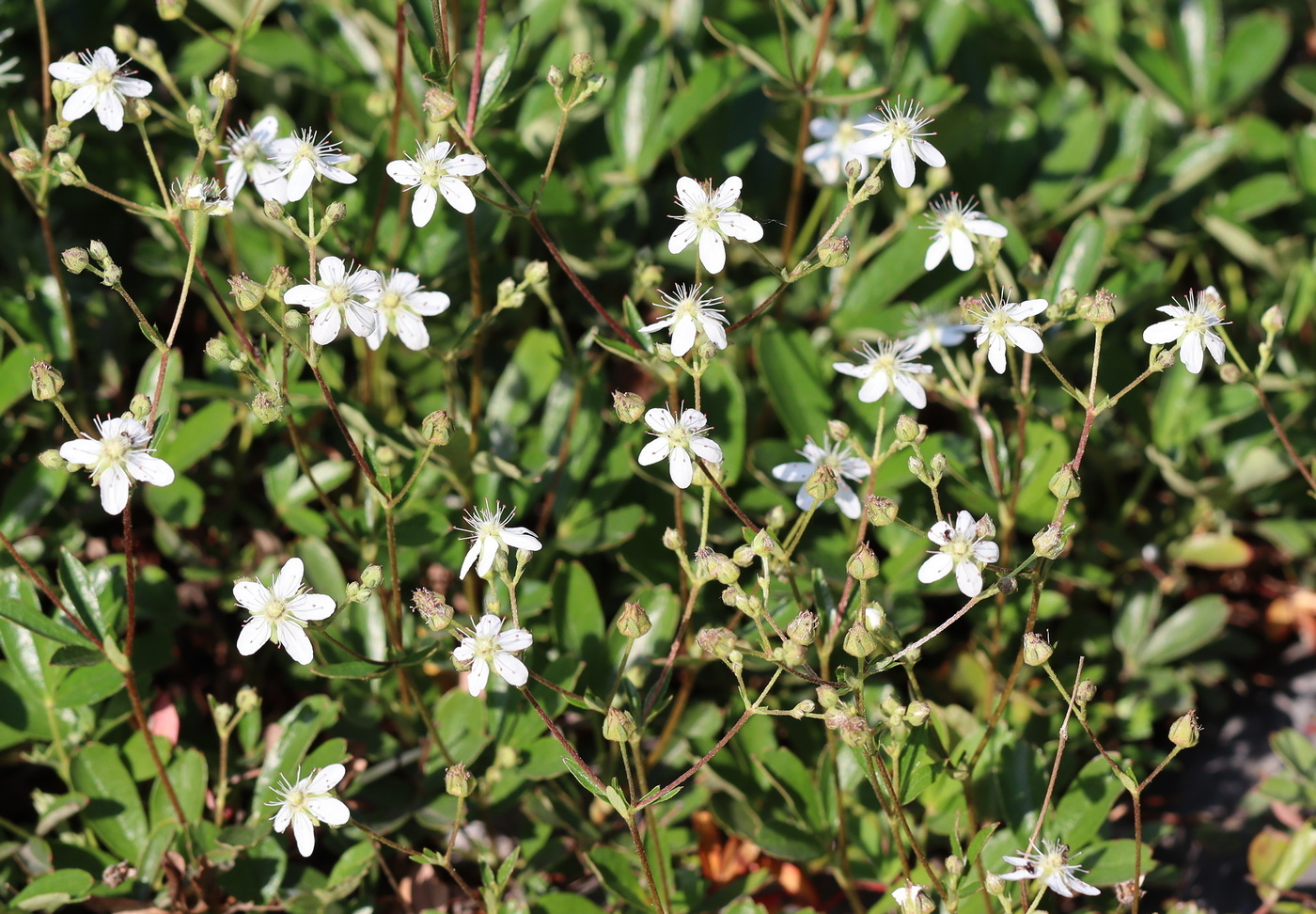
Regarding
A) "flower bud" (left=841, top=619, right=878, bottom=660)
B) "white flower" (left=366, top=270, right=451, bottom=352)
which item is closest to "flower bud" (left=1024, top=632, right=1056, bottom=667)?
"flower bud" (left=841, top=619, right=878, bottom=660)

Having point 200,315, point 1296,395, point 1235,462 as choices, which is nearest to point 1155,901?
point 1235,462

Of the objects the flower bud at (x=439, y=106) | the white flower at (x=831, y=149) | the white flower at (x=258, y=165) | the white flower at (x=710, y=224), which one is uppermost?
the flower bud at (x=439, y=106)

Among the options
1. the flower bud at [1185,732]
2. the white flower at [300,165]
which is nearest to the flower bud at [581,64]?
the white flower at [300,165]

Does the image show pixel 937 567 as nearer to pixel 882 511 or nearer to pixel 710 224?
pixel 882 511

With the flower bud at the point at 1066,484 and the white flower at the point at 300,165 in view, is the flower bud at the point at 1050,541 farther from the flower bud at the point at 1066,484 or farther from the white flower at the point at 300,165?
the white flower at the point at 300,165

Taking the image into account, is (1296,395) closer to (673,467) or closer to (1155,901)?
(1155,901)

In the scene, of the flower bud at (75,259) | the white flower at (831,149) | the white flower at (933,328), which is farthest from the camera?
the white flower at (831,149)

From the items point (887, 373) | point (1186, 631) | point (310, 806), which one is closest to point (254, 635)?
point (310, 806)

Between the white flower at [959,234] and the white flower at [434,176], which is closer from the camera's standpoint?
the white flower at [434,176]
